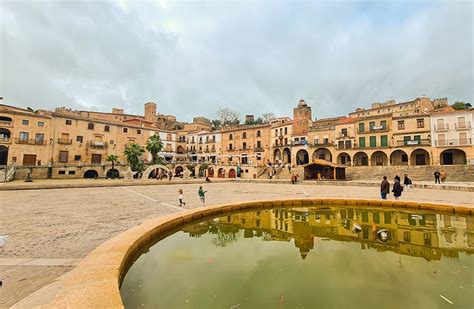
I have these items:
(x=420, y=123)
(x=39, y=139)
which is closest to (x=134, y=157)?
(x=39, y=139)

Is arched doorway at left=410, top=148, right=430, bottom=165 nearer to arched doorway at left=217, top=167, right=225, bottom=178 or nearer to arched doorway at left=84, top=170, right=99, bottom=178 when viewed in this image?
arched doorway at left=217, top=167, right=225, bottom=178

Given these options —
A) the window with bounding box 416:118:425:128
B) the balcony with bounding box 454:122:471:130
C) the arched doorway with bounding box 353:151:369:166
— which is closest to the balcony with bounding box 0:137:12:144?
the arched doorway with bounding box 353:151:369:166

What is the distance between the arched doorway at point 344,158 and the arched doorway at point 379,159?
12.0ft

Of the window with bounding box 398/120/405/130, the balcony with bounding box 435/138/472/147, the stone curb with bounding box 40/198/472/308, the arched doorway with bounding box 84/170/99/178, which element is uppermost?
the window with bounding box 398/120/405/130

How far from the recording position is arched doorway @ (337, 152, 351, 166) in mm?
42312

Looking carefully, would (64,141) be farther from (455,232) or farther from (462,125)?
(462,125)

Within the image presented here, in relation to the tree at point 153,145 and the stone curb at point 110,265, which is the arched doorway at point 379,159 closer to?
the stone curb at point 110,265

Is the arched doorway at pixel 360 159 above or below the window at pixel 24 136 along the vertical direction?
below

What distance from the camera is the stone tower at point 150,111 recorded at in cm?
7150

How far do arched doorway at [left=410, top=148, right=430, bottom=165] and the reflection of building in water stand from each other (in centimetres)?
3295

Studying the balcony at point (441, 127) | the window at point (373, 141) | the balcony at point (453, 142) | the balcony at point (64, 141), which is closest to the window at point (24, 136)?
the balcony at point (64, 141)

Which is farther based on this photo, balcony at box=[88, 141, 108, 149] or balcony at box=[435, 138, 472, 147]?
balcony at box=[88, 141, 108, 149]

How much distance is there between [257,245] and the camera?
736 centimetres

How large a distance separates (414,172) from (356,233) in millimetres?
29663
